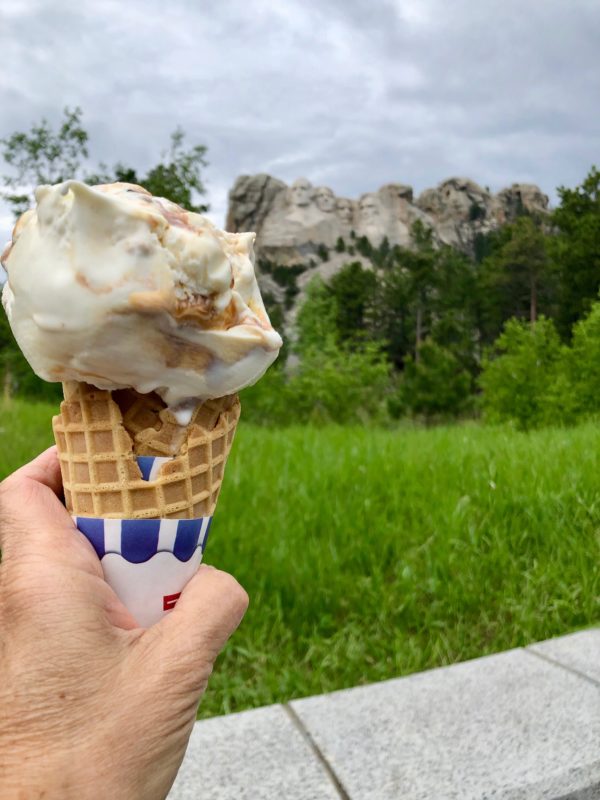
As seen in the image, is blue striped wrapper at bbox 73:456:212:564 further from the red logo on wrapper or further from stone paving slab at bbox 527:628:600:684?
stone paving slab at bbox 527:628:600:684

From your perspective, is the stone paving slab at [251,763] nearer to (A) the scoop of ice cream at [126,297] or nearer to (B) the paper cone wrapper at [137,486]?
(B) the paper cone wrapper at [137,486]

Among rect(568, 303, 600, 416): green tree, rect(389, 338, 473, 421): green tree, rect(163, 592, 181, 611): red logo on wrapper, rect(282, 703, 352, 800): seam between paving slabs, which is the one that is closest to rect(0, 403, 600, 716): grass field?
rect(282, 703, 352, 800): seam between paving slabs

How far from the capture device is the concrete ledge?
91.2 inches

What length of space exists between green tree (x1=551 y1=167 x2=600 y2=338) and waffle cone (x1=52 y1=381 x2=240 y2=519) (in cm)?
3068

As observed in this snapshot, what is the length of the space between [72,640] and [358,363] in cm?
2184

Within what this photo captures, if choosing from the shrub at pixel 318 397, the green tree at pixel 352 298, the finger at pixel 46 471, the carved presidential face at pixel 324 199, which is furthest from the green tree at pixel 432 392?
the carved presidential face at pixel 324 199

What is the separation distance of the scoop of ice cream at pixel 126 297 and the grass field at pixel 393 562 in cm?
203

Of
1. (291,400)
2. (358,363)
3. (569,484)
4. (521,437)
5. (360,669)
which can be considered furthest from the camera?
(358,363)

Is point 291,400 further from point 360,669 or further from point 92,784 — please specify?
point 92,784

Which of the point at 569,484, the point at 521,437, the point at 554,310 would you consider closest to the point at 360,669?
the point at 569,484

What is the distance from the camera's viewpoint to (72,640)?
4.11ft

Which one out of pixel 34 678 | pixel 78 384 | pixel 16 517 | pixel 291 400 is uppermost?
pixel 78 384

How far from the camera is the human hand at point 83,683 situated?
1.20 metres

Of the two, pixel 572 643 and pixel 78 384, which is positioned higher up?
pixel 78 384
